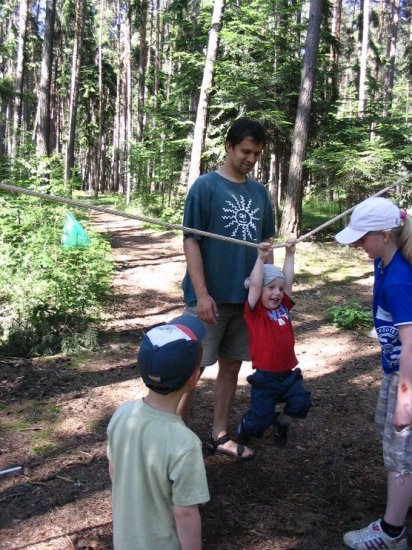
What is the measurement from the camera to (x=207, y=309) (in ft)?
10.1

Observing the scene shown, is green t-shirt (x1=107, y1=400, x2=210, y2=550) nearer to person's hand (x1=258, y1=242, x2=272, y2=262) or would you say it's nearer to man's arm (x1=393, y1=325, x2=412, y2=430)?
man's arm (x1=393, y1=325, x2=412, y2=430)

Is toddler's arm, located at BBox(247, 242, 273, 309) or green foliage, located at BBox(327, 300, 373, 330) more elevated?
toddler's arm, located at BBox(247, 242, 273, 309)

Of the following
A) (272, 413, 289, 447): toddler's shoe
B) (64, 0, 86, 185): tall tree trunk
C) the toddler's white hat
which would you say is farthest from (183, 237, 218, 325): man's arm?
(64, 0, 86, 185): tall tree trunk

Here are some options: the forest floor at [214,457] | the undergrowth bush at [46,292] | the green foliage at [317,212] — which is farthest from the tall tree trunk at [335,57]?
the undergrowth bush at [46,292]

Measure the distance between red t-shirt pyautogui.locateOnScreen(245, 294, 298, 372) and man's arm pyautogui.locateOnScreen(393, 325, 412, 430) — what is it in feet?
3.16

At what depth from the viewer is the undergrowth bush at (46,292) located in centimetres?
546

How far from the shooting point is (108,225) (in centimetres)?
1747

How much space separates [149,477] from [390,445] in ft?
4.67

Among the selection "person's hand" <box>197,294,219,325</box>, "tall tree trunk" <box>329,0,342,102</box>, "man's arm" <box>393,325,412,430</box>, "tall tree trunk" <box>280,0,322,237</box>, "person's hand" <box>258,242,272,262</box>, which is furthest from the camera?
"tall tree trunk" <box>329,0,342,102</box>

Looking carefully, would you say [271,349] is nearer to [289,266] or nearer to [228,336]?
[228,336]

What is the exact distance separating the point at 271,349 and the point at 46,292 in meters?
3.34

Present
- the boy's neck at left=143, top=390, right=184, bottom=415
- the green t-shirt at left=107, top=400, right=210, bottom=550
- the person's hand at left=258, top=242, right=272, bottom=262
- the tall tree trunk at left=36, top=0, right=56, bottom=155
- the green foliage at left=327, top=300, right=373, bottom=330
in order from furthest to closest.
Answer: the tall tree trunk at left=36, top=0, right=56, bottom=155 → the green foliage at left=327, top=300, right=373, bottom=330 → the person's hand at left=258, top=242, right=272, bottom=262 → the boy's neck at left=143, top=390, right=184, bottom=415 → the green t-shirt at left=107, top=400, right=210, bottom=550

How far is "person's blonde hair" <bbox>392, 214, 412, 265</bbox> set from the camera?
7.70 feet

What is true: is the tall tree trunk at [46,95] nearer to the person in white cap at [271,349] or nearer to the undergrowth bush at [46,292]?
the undergrowth bush at [46,292]
